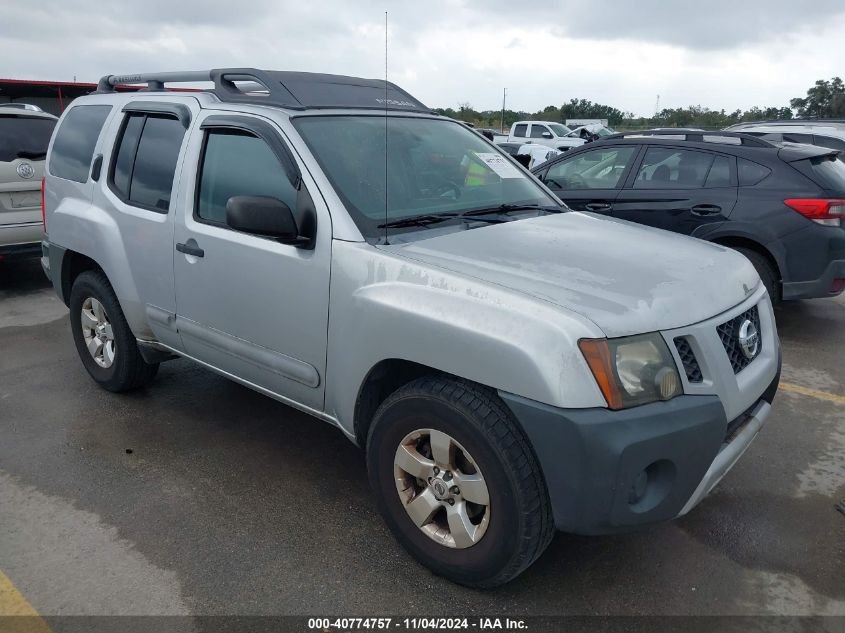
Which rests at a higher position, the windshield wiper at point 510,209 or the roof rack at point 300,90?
the roof rack at point 300,90

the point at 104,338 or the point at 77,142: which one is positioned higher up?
the point at 77,142

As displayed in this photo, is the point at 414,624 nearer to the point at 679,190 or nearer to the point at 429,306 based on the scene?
the point at 429,306

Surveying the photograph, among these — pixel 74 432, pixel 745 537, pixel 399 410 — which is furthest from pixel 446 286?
pixel 74 432

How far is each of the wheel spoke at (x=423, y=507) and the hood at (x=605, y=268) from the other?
87 cm

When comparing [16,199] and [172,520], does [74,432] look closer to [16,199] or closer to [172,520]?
[172,520]

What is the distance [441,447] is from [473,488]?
0.19 meters

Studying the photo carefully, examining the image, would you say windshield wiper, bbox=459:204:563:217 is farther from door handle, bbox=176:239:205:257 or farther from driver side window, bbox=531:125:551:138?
driver side window, bbox=531:125:551:138

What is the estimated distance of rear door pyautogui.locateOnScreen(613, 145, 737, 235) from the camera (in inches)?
235

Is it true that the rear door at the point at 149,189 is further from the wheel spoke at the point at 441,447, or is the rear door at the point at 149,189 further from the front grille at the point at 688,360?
the front grille at the point at 688,360

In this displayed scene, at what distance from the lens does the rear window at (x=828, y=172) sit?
18.6ft

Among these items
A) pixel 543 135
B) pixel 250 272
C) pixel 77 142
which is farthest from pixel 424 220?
pixel 543 135

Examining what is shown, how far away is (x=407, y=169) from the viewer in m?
3.39

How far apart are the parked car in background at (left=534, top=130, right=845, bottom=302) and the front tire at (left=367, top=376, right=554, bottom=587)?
166 inches

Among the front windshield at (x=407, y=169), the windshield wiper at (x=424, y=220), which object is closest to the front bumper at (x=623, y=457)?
the windshield wiper at (x=424, y=220)
